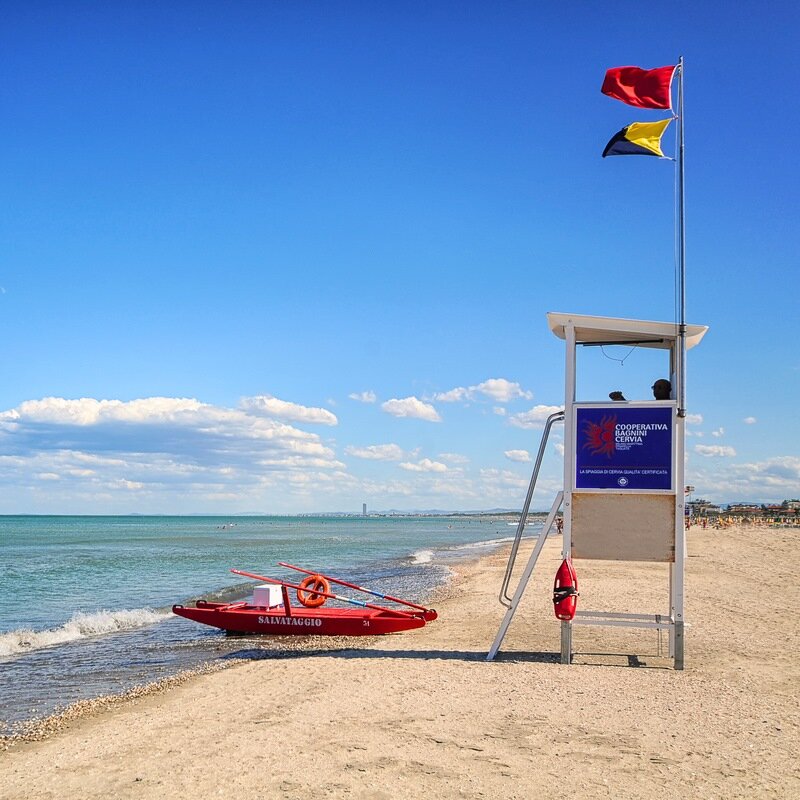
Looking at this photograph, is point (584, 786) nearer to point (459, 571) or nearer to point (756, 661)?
point (756, 661)

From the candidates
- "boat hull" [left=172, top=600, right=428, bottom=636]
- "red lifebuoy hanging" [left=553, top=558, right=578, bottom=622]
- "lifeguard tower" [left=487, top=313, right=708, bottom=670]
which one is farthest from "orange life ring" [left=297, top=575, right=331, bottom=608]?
"red lifebuoy hanging" [left=553, top=558, right=578, bottom=622]

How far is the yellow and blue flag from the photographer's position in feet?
34.3

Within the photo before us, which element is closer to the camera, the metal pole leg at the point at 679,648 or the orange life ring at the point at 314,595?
the metal pole leg at the point at 679,648

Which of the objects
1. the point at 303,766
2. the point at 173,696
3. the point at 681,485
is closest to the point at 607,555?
the point at 681,485

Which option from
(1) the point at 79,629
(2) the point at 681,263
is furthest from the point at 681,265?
(1) the point at 79,629

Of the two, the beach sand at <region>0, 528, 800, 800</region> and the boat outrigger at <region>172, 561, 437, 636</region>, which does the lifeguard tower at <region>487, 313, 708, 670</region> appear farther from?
the boat outrigger at <region>172, 561, 437, 636</region>

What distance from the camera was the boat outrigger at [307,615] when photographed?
533 inches

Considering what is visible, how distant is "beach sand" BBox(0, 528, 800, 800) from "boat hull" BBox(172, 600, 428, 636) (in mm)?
1142

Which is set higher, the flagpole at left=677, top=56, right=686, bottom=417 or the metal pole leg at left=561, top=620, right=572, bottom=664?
the flagpole at left=677, top=56, right=686, bottom=417

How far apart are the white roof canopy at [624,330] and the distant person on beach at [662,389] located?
561 millimetres

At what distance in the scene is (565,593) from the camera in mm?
9734

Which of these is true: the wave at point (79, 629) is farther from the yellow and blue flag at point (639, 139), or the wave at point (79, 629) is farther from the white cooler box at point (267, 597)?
the yellow and blue flag at point (639, 139)

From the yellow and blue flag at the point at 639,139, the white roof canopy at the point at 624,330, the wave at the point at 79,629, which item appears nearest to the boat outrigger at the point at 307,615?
the wave at the point at 79,629

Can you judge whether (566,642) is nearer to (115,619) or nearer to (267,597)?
(267,597)
